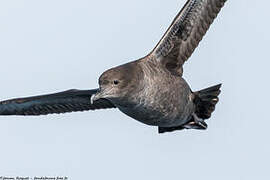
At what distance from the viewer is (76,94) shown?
50.9 ft

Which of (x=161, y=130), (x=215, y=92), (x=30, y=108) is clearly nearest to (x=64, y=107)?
(x=30, y=108)

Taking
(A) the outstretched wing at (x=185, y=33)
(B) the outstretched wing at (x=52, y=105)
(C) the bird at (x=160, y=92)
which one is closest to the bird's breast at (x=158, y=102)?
(C) the bird at (x=160, y=92)

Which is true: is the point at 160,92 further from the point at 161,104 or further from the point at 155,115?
the point at 155,115

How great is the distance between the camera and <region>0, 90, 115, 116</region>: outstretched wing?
1608 centimetres

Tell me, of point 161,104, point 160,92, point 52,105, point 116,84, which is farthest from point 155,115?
point 52,105

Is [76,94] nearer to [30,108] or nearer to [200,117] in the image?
[30,108]

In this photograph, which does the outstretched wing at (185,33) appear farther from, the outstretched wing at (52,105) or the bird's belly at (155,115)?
the outstretched wing at (52,105)

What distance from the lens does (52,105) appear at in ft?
53.9

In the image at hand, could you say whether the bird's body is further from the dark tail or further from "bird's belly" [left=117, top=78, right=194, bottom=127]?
the dark tail

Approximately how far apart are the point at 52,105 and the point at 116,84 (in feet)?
13.4

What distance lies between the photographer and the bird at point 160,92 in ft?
42.2

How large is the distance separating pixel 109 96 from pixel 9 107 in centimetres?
454

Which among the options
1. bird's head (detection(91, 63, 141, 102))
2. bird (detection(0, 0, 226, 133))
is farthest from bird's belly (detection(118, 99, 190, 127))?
bird's head (detection(91, 63, 141, 102))

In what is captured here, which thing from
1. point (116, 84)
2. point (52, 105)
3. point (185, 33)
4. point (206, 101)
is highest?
point (185, 33)
